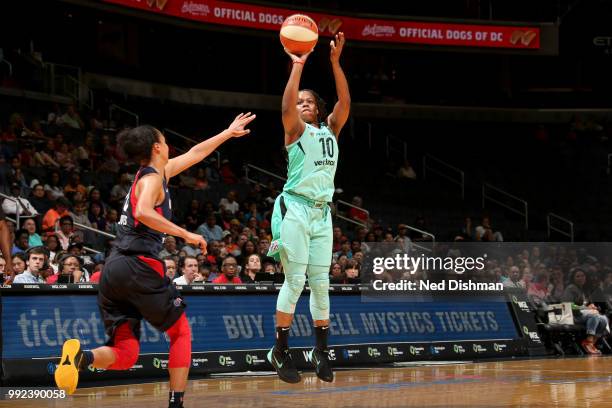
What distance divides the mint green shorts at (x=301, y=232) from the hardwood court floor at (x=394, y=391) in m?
1.23

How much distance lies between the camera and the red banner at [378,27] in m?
25.5

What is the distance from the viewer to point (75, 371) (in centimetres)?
690

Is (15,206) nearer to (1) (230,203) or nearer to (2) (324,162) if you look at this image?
(1) (230,203)

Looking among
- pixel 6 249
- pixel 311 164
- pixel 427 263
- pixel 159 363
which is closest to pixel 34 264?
pixel 6 249

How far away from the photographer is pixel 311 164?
27.7ft

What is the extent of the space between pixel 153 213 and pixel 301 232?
1889mm

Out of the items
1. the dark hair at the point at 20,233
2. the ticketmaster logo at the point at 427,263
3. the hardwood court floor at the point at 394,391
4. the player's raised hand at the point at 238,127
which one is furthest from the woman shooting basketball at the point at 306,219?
the ticketmaster logo at the point at 427,263

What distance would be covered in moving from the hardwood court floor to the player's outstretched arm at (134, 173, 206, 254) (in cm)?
212

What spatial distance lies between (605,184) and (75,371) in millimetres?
25461

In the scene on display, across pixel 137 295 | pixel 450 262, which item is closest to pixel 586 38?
pixel 450 262

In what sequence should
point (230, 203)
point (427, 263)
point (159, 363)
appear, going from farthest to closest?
point (230, 203), point (427, 263), point (159, 363)

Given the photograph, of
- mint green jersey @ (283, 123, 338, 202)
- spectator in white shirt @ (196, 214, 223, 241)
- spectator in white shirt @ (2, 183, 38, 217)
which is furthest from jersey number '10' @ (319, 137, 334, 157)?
spectator in white shirt @ (196, 214, 223, 241)

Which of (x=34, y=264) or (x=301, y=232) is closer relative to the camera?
(x=301, y=232)

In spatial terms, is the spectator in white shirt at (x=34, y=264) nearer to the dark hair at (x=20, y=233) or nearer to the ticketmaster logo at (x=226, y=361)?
the ticketmaster logo at (x=226, y=361)
